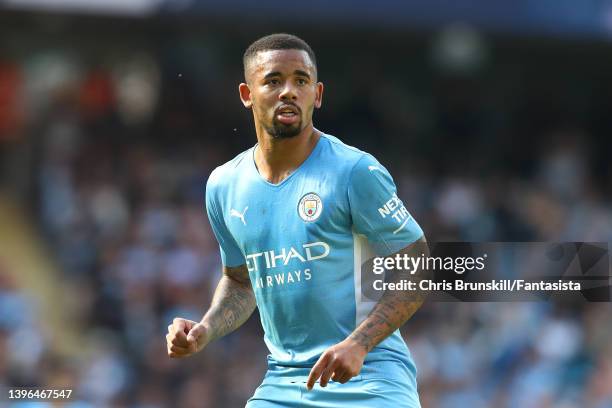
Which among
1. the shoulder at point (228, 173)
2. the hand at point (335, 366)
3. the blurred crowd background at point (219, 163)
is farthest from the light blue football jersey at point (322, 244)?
the blurred crowd background at point (219, 163)

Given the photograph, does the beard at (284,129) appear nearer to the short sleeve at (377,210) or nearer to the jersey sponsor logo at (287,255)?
the short sleeve at (377,210)

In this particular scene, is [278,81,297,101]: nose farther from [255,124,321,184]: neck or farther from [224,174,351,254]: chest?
[224,174,351,254]: chest

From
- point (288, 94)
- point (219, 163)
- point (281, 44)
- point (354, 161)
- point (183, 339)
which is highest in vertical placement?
point (219, 163)

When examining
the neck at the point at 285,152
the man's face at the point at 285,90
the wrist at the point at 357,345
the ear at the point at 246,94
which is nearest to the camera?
the wrist at the point at 357,345

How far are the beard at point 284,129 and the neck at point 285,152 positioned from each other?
0.11ft

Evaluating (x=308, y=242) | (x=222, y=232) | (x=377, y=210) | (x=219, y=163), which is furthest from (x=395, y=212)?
(x=219, y=163)

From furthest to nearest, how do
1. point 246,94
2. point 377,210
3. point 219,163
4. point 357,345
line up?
point 219,163
point 246,94
point 377,210
point 357,345

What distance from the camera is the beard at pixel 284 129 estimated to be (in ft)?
17.1

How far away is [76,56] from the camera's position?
16406 mm

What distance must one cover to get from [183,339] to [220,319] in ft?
1.44

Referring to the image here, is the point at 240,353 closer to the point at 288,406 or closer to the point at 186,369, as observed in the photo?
the point at 186,369

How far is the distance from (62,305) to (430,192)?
460 cm

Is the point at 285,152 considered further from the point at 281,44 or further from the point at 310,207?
the point at 281,44

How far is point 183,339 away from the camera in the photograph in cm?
512
